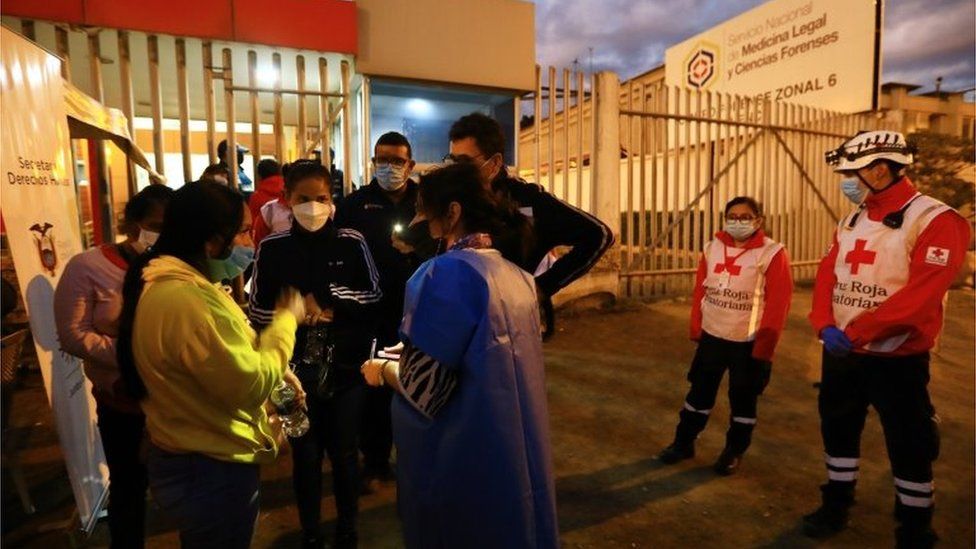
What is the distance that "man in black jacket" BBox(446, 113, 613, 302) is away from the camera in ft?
8.30

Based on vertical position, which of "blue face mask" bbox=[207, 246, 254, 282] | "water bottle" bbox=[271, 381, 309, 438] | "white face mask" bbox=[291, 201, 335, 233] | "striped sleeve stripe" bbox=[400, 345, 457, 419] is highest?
"white face mask" bbox=[291, 201, 335, 233]

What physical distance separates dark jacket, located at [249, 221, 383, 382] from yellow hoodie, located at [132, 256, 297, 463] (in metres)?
0.82

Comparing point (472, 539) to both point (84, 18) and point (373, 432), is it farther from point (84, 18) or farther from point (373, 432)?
point (84, 18)

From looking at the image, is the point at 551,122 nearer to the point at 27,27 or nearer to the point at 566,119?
the point at 566,119

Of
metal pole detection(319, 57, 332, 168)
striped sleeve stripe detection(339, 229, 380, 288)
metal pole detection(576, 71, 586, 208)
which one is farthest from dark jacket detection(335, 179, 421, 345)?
metal pole detection(576, 71, 586, 208)

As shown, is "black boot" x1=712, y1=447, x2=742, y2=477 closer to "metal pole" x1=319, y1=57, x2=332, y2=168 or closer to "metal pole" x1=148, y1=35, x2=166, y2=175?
"metal pole" x1=319, y1=57, x2=332, y2=168

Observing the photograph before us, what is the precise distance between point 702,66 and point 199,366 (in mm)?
14262

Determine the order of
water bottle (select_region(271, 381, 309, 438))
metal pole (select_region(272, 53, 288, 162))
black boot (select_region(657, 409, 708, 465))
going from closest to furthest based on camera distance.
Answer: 1. water bottle (select_region(271, 381, 309, 438))
2. black boot (select_region(657, 409, 708, 465))
3. metal pole (select_region(272, 53, 288, 162))

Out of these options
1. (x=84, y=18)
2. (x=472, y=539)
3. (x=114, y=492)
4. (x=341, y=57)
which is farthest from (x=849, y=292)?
(x=84, y=18)

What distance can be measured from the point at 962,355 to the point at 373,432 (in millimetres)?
7224

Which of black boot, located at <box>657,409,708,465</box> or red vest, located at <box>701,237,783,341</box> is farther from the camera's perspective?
black boot, located at <box>657,409,708,465</box>

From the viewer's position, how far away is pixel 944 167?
1230 centimetres

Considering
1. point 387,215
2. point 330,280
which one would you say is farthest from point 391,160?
point 330,280

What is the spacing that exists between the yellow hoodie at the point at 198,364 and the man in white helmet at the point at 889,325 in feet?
9.13
